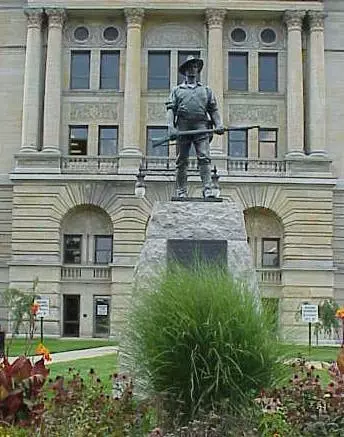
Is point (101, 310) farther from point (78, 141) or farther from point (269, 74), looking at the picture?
point (269, 74)

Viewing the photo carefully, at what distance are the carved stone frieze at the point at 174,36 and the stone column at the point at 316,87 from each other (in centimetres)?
658

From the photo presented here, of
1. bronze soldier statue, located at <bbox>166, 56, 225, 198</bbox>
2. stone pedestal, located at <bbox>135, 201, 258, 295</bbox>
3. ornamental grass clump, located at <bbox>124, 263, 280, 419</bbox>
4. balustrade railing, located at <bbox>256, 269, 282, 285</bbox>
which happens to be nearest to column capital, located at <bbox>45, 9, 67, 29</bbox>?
balustrade railing, located at <bbox>256, 269, 282, 285</bbox>

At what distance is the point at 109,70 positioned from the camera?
48.3 m

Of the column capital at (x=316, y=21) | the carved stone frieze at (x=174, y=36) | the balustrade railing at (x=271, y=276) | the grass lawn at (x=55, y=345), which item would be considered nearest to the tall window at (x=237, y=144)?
the carved stone frieze at (x=174, y=36)

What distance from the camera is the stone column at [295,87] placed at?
45.9 m

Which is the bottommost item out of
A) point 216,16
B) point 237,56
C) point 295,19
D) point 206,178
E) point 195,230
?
point 195,230

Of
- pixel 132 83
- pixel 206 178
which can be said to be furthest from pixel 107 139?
pixel 206 178

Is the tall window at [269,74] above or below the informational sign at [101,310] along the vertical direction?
above

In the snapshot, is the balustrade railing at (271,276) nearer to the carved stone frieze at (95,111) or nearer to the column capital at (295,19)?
the carved stone frieze at (95,111)

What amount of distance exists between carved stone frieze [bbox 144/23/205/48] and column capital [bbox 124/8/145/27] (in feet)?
4.53

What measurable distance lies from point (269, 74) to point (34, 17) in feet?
46.9

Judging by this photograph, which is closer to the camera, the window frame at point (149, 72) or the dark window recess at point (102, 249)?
the dark window recess at point (102, 249)

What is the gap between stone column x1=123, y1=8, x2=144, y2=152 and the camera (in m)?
46.2

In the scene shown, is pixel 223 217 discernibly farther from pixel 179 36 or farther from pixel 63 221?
pixel 179 36
